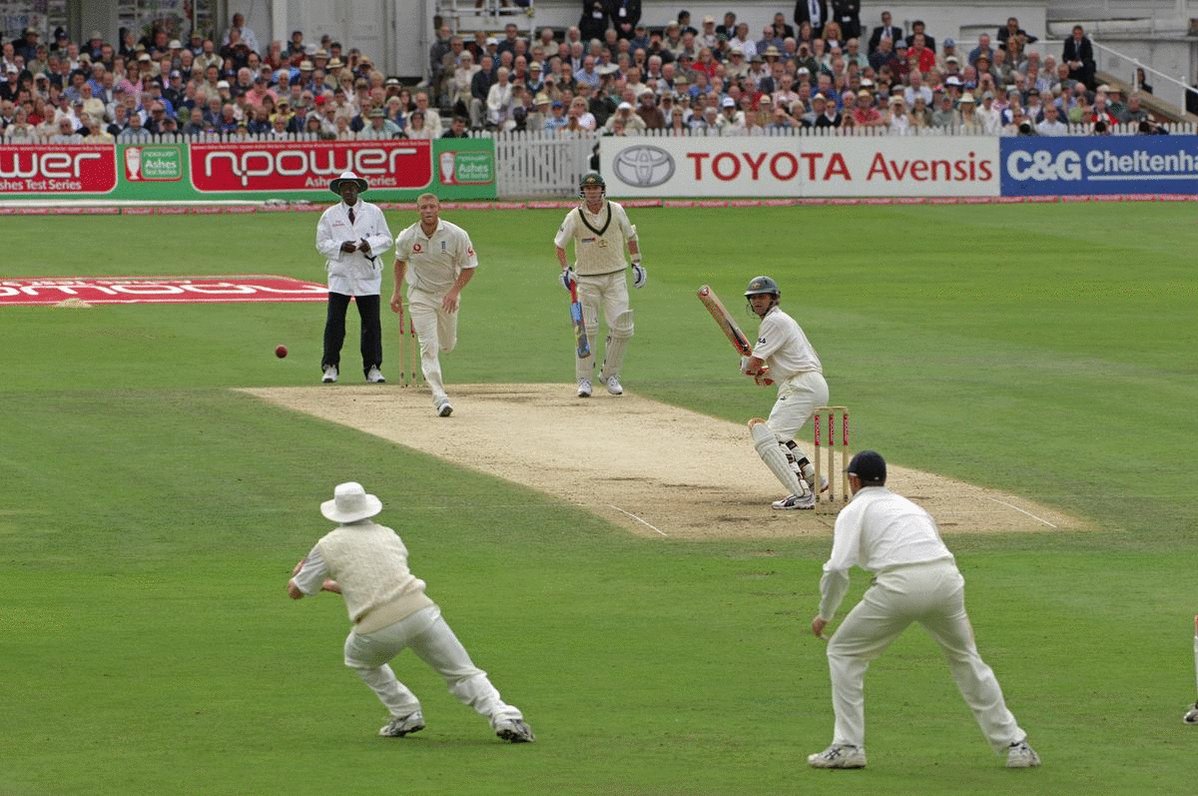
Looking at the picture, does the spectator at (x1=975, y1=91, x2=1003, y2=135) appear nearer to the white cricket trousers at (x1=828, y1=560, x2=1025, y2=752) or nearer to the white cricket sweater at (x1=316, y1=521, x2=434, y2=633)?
the white cricket trousers at (x1=828, y1=560, x2=1025, y2=752)

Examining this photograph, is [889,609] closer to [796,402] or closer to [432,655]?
[432,655]

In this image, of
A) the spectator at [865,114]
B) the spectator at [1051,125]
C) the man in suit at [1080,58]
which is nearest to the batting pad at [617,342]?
the spectator at [865,114]

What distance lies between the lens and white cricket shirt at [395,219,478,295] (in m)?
20.4

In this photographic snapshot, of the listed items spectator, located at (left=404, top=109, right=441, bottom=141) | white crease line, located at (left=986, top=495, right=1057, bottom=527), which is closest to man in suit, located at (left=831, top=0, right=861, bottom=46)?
spectator, located at (left=404, top=109, right=441, bottom=141)

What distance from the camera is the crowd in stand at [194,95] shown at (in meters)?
40.3

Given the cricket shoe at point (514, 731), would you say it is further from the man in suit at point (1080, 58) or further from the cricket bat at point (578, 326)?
the man in suit at point (1080, 58)

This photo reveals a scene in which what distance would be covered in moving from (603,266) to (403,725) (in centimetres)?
1187

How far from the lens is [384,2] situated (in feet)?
167

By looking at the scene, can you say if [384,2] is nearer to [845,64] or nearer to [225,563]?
[845,64]

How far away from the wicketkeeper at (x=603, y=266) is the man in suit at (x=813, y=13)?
29.8 meters

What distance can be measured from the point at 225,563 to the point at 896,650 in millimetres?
4715

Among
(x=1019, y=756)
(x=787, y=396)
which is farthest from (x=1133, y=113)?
(x=1019, y=756)

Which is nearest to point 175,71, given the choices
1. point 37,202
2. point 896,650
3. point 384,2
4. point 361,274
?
point 37,202

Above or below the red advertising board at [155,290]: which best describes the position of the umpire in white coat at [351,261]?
above
